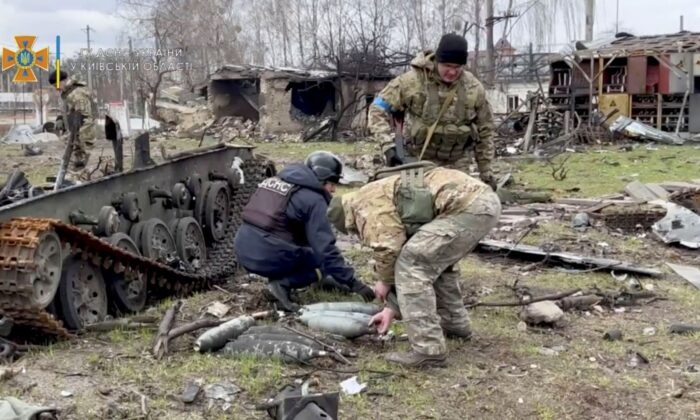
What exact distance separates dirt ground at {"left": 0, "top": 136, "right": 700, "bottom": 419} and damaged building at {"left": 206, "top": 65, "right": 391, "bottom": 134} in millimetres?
21618

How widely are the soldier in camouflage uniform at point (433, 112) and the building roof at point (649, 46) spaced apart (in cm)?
2162

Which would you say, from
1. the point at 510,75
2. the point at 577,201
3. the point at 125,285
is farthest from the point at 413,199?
the point at 510,75

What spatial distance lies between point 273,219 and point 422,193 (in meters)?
1.84

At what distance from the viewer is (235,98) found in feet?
107

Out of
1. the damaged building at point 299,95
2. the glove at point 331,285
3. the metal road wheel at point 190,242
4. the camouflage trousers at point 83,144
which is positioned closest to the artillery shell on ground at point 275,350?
the glove at point 331,285

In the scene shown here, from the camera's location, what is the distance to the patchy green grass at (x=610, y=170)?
16.0 meters

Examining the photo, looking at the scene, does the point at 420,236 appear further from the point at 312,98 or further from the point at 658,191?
the point at 312,98

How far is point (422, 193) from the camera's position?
5.04 m

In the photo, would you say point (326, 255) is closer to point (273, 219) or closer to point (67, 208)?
point (273, 219)

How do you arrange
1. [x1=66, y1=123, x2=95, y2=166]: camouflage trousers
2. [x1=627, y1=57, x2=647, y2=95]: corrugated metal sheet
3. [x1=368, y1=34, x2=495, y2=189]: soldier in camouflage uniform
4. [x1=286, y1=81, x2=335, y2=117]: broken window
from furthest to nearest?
[x1=286, y1=81, x2=335, y2=117]: broken window
[x1=627, y1=57, x2=647, y2=95]: corrugated metal sheet
[x1=66, y1=123, x2=95, y2=166]: camouflage trousers
[x1=368, y1=34, x2=495, y2=189]: soldier in camouflage uniform

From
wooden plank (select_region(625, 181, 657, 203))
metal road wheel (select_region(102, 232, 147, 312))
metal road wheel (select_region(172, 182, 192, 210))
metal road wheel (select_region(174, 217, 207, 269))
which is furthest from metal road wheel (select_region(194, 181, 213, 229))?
wooden plank (select_region(625, 181, 657, 203))

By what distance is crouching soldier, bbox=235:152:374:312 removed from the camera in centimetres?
639

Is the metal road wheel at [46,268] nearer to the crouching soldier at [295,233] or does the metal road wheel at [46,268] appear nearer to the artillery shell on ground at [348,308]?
the crouching soldier at [295,233]

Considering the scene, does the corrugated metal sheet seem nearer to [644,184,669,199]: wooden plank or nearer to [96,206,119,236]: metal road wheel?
[644,184,669,199]: wooden plank
